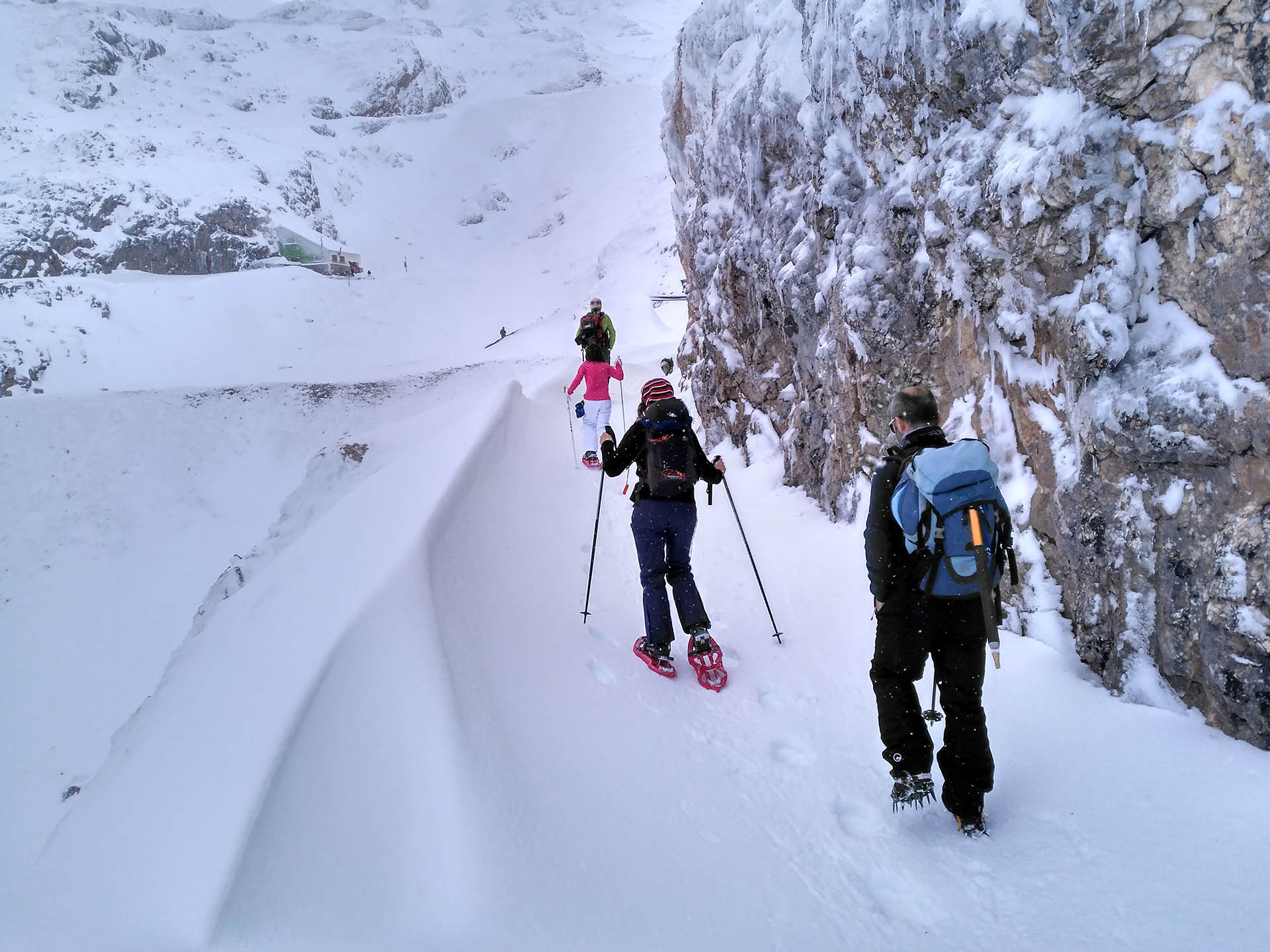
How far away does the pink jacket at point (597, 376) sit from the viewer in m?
9.75

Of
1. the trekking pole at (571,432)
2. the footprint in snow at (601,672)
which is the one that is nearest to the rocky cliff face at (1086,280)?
the footprint in snow at (601,672)

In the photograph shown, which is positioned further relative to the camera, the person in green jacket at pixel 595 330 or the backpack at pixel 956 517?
the person in green jacket at pixel 595 330

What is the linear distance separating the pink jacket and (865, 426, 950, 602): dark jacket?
271 inches

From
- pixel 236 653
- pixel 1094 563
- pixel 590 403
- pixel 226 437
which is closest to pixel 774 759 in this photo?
pixel 1094 563

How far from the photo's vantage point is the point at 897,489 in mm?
2980

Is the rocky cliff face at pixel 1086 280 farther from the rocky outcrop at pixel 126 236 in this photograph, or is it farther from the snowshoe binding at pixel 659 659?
the rocky outcrop at pixel 126 236

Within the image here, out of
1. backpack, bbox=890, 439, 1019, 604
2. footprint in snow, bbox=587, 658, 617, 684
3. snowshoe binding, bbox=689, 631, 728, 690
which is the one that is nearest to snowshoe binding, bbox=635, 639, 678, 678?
snowshoe binding, bbox=689, 631, 728, 690

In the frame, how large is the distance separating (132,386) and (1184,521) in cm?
2732

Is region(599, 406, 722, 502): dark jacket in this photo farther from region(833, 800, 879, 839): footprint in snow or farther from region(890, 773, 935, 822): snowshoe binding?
region(890, 773, 935, 822): snowshoe binding

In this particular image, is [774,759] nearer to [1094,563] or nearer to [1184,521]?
[1094,563]

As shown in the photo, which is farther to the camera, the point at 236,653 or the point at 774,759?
the point at 236,653

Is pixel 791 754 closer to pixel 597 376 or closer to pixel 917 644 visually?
pixel 917 644

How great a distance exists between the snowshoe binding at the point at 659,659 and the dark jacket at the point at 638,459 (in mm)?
1047

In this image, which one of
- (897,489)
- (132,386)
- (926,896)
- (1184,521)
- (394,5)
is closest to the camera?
(926,896)
